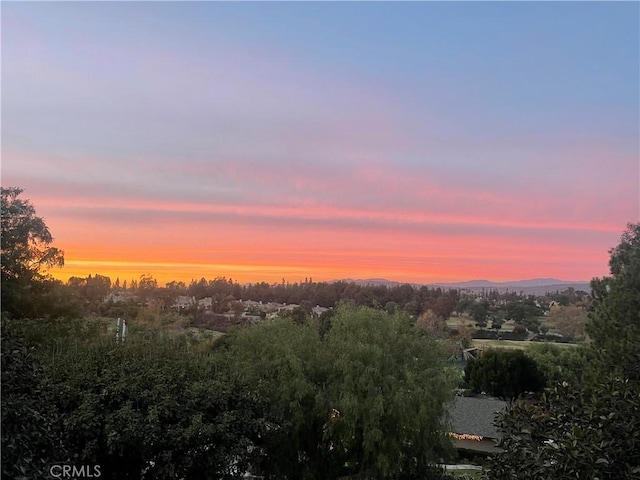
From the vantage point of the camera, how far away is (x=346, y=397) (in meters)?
11.1

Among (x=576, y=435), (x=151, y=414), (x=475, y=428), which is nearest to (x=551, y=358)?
(x=475, y=428)

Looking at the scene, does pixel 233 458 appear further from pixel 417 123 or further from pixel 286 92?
pixel 417 123

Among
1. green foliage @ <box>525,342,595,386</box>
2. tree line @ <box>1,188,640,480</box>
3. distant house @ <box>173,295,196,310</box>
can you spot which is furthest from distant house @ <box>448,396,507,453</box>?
distant house @ <box>173,295,196,310</box>

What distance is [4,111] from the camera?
9.65 meters

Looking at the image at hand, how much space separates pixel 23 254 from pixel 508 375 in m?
28.2

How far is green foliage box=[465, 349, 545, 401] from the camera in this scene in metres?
33.5

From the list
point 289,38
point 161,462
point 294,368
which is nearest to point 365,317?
point 294,368

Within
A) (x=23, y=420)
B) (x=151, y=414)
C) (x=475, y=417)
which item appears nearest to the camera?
(x=23, y=420)

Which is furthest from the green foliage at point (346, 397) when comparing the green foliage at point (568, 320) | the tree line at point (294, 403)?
the green foliage at point (568, 320)

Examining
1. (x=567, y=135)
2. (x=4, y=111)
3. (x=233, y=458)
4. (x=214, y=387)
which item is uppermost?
(x=567, y=135)

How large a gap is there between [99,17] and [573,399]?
33.2 ft

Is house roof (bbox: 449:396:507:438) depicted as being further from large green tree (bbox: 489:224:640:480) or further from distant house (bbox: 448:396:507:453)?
large green tree (bbox: 489:224:640:480)

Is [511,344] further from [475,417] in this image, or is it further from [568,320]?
[475,417]

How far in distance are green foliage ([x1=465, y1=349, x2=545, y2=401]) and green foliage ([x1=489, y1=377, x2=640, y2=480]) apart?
98.9 ft
